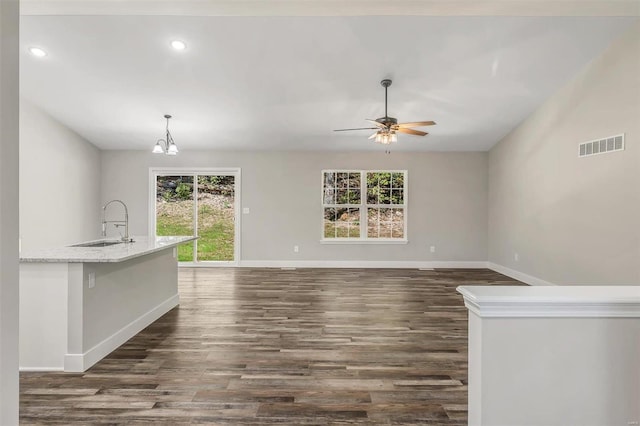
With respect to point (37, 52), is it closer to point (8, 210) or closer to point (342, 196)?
point (8, 210)

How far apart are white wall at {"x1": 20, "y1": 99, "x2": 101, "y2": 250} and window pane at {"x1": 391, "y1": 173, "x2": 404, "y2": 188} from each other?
19.7 ft

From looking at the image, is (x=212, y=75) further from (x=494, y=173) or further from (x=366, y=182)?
(x=494, y=173)

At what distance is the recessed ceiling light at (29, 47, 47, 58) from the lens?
4.07 m

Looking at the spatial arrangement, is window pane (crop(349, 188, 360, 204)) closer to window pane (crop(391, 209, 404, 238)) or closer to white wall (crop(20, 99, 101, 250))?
window pane (crop(391, 209, 404, 238))

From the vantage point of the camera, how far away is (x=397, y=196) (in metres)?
7.40

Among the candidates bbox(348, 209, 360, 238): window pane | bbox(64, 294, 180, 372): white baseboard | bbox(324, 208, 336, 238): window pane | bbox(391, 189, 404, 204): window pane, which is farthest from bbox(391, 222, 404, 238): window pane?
bbox(64, 294, 180, 372): white baseboard

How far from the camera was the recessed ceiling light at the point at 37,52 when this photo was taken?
4.07 meters

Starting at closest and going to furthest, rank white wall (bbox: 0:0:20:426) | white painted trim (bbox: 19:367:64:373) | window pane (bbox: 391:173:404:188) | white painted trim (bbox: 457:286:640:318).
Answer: white wall (bbox: 0:0:20:426), white painted trim (bbox: 457:286:640:318), white painted trim (bbox: 19:367:64:373), window pane (bbox: 391:173:404:188)

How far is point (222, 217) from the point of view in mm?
7445

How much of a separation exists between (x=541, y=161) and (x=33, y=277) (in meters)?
6.29

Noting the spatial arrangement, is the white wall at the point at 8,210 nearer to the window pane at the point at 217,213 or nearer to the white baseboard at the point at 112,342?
the white baseboard at the point at 112,342

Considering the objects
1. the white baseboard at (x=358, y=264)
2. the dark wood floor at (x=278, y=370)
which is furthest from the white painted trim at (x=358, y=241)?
the dark wood floor at (x=278, y=370)

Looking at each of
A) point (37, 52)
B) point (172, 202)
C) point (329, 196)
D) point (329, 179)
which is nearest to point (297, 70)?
point (37, 52)

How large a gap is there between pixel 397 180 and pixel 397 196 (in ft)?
1.09
